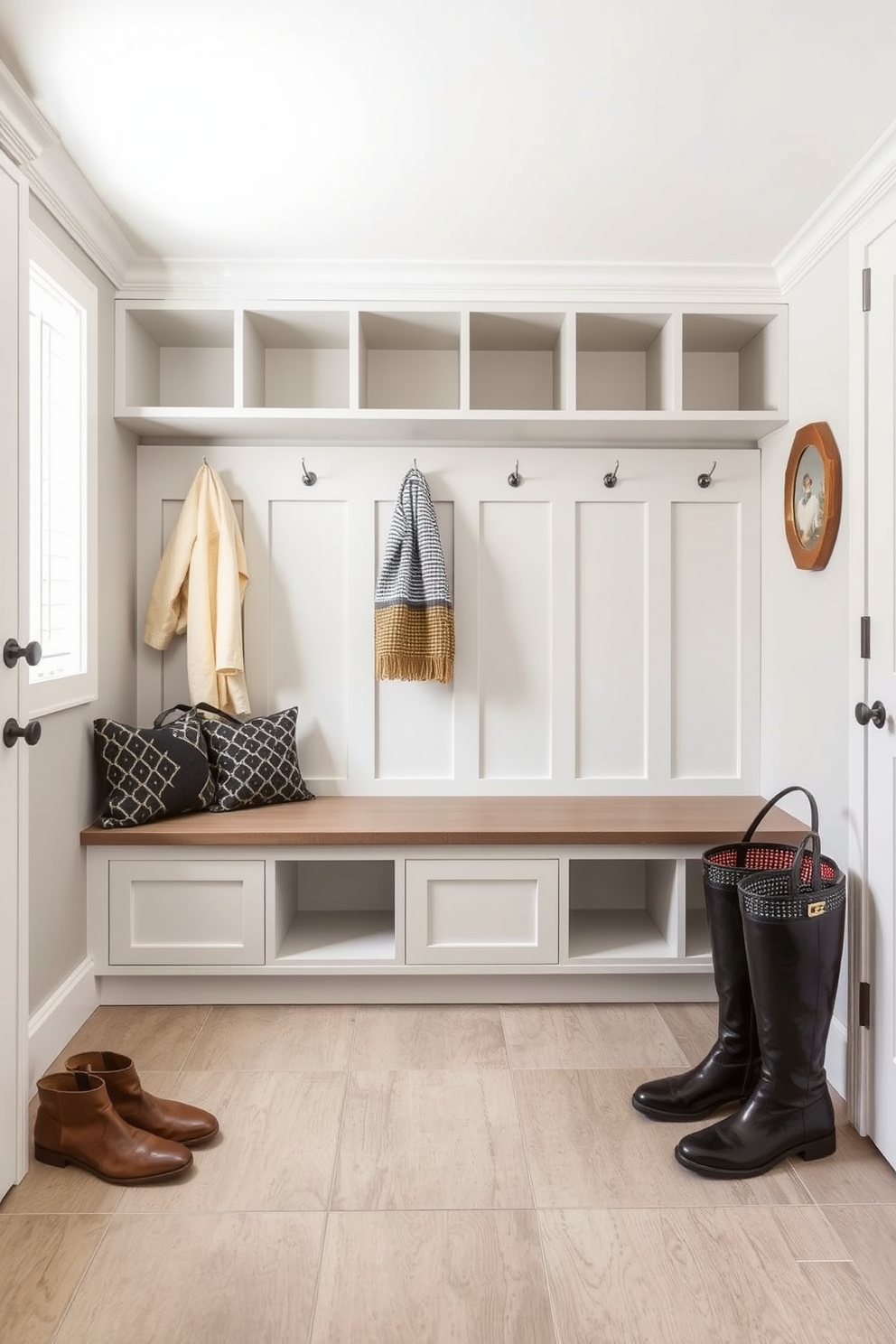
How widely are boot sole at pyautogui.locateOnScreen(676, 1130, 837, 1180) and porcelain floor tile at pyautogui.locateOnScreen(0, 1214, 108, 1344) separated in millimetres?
1193

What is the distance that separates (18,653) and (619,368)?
7.67 ft

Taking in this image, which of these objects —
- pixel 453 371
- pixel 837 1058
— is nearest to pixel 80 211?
pixel 453 371

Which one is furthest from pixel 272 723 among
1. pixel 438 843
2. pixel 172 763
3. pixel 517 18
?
pixel 517 18

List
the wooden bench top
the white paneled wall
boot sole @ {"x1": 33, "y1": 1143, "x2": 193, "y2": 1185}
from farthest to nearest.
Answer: the white paneled wall, the wooden bench top, boot sole @ {"x1": 33, "y1": 1143, "x2": 193, "y2": 1185}

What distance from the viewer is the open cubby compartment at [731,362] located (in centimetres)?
293

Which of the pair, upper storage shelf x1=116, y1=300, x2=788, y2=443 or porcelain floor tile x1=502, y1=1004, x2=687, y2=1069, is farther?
upper storage shelf x1=116, y1=300, x2=788, y2=443

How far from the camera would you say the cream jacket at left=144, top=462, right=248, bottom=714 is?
3.02m

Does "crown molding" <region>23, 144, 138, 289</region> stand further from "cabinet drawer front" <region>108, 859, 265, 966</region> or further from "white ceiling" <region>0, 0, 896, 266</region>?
"cabinet drawer front" <region>108, 859, 265, 966</region>

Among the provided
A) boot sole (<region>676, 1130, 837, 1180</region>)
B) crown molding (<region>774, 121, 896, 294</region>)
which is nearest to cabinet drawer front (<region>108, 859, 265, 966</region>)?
boot sole (<region>676, 1130, 837, 1180</region>)

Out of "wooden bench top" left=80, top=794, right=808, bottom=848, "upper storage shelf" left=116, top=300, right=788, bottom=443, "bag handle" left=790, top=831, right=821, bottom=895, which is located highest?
"upper storage shelf" left=116, top=300, right=788, bottom=443

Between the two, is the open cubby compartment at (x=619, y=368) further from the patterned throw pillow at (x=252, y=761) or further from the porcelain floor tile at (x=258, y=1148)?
the porcelain floor tile at (x=258, y=1148)

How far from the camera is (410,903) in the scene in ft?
8.91

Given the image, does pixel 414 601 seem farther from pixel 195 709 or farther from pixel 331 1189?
pixel 331 1189

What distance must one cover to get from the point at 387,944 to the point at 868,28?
2568 mm
